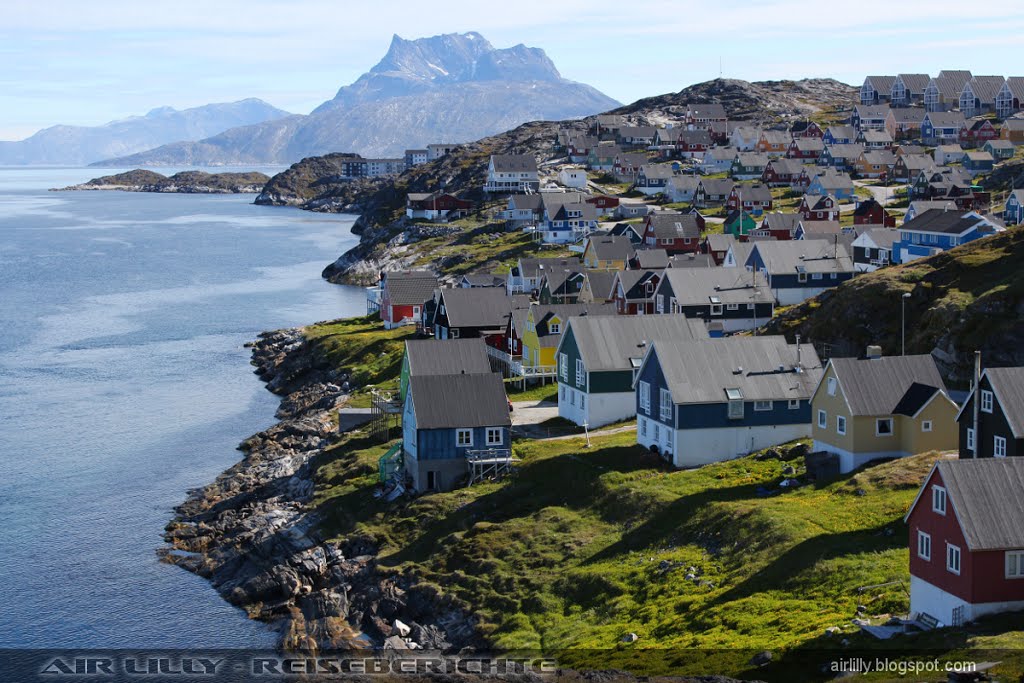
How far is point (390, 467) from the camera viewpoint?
56938 mm

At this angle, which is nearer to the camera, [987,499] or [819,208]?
[987,499]

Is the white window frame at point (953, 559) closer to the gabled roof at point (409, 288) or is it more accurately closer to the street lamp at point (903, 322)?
the street lamp at point (903, 322)

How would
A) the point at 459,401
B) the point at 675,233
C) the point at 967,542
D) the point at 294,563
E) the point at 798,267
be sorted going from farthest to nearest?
the point at 675,233
the point at 798,267
the point at 459,401
the point at 294,563
the point at 967,542

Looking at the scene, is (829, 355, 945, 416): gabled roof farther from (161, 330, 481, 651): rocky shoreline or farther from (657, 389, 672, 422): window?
(161, 330, 481, 651): rocky shoreline

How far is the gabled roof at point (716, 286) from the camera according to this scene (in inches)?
3115

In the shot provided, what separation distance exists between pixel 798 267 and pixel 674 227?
1105 inches

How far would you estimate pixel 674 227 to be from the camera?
372ft

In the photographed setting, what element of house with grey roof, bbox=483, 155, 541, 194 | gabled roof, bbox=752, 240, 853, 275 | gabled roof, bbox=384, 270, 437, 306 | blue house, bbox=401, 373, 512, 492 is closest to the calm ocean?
blue house, bbox=401, 373, 512, 492

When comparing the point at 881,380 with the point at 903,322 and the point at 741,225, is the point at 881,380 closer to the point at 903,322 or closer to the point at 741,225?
the point at 903,322

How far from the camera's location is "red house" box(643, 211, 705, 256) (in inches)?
4449

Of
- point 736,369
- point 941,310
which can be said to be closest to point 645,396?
point 736,369

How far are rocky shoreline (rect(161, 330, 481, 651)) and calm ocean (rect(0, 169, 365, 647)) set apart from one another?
4.26 ft

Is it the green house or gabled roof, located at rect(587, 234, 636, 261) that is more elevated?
the green house

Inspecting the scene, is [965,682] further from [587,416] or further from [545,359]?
[545,359]
